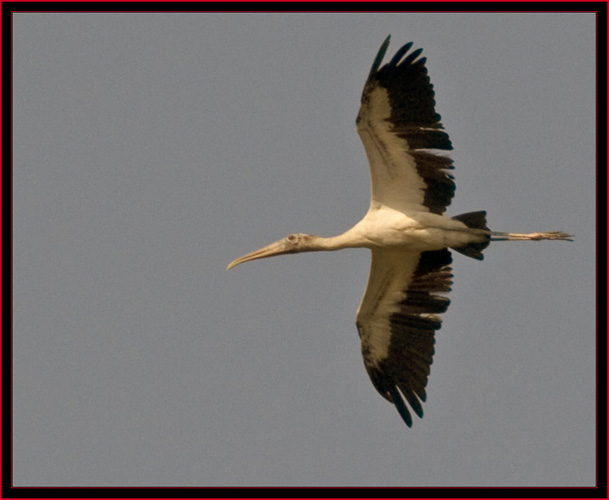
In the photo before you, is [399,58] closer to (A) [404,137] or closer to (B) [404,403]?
(A) [404,137]

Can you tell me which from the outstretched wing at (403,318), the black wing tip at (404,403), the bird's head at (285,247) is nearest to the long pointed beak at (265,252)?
the bird's head at (285,247)

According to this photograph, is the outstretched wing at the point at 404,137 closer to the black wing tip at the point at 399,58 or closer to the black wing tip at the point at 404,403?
the black wing tip at the point at 399,58

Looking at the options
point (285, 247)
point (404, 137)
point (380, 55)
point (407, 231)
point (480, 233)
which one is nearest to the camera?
point (380, 55)

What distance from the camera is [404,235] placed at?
67.0 ft

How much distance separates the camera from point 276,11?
21.2 meters

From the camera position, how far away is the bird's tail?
66.4ft

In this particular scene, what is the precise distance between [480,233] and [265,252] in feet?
11.1

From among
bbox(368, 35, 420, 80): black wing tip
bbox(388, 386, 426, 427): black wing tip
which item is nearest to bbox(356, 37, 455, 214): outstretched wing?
bbox(368, 35, 420, 80): black wing tip

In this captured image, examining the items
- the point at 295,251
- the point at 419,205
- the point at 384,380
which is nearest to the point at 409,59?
the point at 419,205

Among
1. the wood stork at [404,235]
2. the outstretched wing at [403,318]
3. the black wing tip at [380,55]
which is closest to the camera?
the black wing tip at [380,55]

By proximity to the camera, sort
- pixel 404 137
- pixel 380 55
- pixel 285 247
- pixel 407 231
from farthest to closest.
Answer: pixel 285 247 < pixel 407 231 < pixel 404 137 < pixel 380 55

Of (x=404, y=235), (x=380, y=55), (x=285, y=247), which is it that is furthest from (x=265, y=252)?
(x=380, y=55)

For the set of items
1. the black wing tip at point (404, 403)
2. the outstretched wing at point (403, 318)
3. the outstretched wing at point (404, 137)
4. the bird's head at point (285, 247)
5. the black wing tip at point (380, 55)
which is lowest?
the black wing tip at point (404, 403)

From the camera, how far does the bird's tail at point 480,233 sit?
2023 cm
